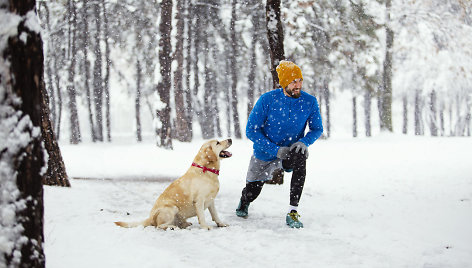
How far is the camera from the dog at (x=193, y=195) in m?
5.09

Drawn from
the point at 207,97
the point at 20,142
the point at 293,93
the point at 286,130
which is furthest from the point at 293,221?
the point at 207,97

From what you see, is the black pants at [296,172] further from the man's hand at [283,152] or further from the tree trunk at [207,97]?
the tree trunk at [207,97]

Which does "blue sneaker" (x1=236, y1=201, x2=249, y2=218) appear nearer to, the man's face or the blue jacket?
the blue jacket

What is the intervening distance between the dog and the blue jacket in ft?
1.86

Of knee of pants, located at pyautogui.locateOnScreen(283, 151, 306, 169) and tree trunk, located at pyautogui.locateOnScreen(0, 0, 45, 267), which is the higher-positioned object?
tree trunk, located at pyautogui.locateOnScreen(0, 0, 45, 267)

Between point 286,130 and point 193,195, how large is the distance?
1.53 m

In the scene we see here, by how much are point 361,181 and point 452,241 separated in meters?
5.64

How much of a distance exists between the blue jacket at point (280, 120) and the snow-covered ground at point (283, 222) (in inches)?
44.7

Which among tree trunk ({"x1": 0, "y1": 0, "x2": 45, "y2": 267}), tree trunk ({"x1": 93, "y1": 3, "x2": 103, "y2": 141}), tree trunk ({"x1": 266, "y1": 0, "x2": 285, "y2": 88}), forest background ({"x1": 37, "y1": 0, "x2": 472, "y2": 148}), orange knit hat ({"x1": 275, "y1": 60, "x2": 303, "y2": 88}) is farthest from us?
tree trunk ({"x1": 93, "y1": 3, "x2": 103, "y2": 141})

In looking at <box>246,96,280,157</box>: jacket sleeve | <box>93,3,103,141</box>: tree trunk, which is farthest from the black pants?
<box>93,3,103,141</box>: tree trunk

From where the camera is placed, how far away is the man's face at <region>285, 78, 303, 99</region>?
5.51 m

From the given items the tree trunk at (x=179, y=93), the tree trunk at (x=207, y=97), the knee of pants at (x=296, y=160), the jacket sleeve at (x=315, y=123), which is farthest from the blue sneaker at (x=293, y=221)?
the tree trunk at (x=207, y=97)

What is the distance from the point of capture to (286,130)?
567cm

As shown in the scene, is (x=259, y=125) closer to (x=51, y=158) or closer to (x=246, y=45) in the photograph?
(x=51, y=158)
